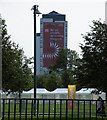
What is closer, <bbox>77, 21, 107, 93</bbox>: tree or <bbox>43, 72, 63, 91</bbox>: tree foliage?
<bbox>77, 21, 107, 93</bbox>: tree

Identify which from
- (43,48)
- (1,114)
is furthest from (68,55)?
(1,114)

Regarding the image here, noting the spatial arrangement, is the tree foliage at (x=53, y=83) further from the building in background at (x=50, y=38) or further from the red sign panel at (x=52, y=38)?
the red sign panel at (x=52, y=38)

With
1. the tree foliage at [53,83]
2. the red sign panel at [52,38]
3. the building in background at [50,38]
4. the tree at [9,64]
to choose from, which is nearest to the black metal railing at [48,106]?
the tree at [9,64]

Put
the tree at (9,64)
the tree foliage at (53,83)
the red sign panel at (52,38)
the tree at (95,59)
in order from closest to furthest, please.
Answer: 1. the tree at (95,59)
2. the tree at (9,64)
3. the tree foliage at (53,83)
4. the red sign panel at (52,38)

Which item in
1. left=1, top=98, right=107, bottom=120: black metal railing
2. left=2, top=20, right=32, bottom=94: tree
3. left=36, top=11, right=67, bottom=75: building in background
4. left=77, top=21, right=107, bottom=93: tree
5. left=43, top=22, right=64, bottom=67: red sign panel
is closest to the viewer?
left=1, top=98, right=107, bottom=120: black metal railing

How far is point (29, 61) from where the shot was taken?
Answer: 2816 centimetres

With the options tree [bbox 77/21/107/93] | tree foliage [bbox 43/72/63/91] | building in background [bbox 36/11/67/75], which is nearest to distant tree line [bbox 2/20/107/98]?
tree [bbox 77/21/107/93]

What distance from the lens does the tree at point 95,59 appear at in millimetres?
19531

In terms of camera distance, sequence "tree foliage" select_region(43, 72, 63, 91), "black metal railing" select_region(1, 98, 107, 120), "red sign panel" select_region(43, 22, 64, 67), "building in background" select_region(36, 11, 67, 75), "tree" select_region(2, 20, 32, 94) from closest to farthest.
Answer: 1. "black metal railing" select_region(1, 98, 107, 120)
2. "tree" select_region(2, 20, 32, 94)
3. "tree foliage" select_region(43, 72, 63, 91)
4. "building in background" select_region(36, 11, 67, 75)
5. "red sign panel" select_region(43, 22, 64, 67)

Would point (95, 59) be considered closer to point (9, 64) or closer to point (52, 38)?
point (9, 64)

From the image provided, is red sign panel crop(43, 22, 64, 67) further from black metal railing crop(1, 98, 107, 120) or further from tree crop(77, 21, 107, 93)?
black metal railing crop(1, 98, 107, 120)

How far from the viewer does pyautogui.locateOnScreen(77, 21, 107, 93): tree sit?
64.1ft

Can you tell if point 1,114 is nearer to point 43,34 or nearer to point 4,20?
point 4,20

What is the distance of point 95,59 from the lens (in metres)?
19.9
